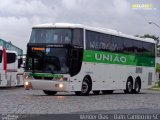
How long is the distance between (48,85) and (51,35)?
2.53 metres

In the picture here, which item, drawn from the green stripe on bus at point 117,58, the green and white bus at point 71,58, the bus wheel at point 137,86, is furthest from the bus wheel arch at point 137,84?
the green and white bus at point 71,58

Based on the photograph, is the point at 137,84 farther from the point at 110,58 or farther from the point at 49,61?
the point at 49,61

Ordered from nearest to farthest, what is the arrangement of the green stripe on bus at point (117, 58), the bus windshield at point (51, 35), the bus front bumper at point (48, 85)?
the bus front bumper at point (48, 85)
the bus windshield at point (51, 35)
the green stripe on bus at point (117, 58)

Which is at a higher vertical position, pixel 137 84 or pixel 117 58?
pixel 117 58

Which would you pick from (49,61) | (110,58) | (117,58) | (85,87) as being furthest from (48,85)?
(117,58)

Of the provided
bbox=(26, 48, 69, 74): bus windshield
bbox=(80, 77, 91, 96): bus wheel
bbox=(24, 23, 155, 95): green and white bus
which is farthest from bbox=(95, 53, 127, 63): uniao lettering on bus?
bbox=(26, 48, 69, 74): bus windshield

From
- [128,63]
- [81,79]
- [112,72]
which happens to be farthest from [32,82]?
[128,63]

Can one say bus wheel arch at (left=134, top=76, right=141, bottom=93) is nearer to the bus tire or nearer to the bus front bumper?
the bus tire

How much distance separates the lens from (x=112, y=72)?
3109cm

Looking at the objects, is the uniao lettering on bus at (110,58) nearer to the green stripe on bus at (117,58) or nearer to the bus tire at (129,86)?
the green stripe on bus at (117,58)

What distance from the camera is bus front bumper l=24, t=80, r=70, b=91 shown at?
85.1ft

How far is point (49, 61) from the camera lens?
86.5ft

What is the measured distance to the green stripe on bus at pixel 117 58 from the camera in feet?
91.7

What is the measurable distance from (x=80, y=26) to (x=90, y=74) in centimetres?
280
